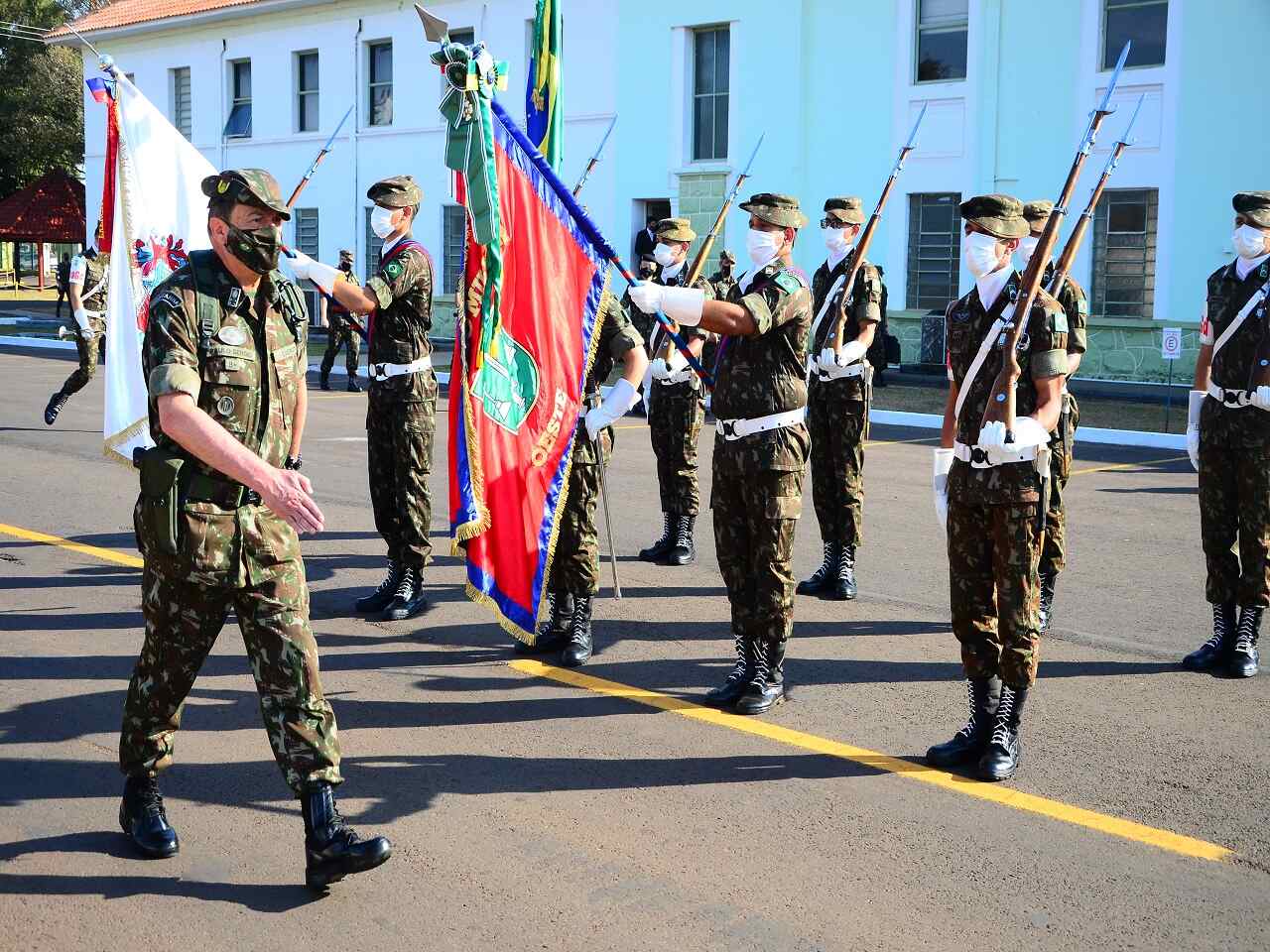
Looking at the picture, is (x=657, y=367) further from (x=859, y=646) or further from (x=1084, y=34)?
(x=1084, y=34)

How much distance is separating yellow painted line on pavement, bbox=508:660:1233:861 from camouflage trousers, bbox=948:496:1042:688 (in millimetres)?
433

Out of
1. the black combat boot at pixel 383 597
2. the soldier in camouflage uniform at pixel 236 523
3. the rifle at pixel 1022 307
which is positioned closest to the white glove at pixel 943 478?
the rifle at pixel 1022 307

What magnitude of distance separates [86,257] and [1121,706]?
13723 millimetres

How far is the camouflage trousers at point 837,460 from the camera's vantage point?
8328 mm

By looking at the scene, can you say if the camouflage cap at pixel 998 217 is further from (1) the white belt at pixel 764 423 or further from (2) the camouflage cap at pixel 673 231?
(2) the camouflage cap at pixel 673 231

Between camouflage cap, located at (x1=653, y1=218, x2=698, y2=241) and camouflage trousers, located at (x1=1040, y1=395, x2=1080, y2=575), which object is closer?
camouflage trousers, located at (x1=1040, y1=395, x2=1080, y2=575)

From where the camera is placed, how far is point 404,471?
7574 mm

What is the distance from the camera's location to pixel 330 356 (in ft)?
70.8

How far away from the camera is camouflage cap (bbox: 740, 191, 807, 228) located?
6008mm

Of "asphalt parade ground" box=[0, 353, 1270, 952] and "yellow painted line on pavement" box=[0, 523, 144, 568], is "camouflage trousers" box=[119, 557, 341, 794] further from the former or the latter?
"yellow painted line on pavement" box=[0, 523, 144, 568]

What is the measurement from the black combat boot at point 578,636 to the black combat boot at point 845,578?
1857 millimetres

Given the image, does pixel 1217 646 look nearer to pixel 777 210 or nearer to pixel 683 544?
pixel 777 210

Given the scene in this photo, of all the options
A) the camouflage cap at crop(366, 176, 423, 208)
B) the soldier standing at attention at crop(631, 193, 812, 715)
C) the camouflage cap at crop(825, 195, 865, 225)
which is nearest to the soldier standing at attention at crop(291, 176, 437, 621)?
the camouflage cap at crop(366, 176, 423, 208)

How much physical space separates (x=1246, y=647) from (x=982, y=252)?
254 cm
